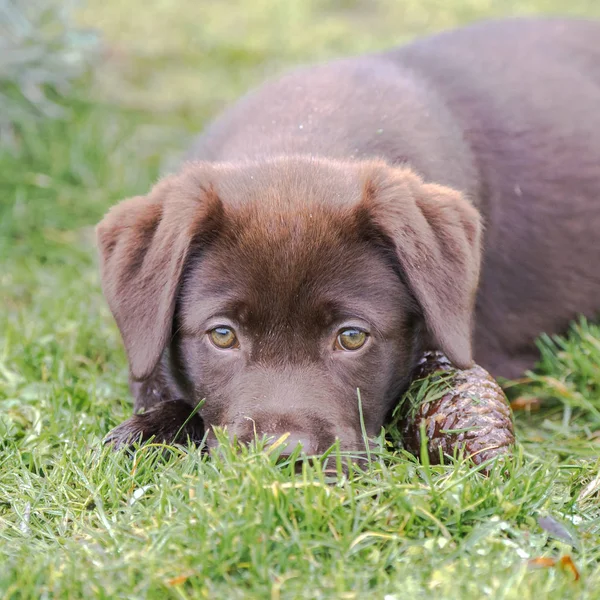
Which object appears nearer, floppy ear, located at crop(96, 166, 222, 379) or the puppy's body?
floppy ear, located at crop(96, 166, 222, 379)

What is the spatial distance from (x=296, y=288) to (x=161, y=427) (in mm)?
668

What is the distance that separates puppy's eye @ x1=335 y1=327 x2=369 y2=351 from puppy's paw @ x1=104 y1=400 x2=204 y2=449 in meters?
0.54

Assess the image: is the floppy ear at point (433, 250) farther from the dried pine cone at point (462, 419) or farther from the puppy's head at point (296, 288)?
the dried pine cone at point (462, 419)

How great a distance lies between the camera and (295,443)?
8.27 feet

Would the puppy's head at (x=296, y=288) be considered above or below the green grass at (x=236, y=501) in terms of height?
above

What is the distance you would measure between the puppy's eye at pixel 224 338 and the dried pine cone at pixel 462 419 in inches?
→ 22.8

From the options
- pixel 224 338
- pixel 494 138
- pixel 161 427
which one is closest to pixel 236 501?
pixel 224 338

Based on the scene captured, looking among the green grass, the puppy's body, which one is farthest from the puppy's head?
the puppy's body

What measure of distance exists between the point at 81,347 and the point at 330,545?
6.36 feet

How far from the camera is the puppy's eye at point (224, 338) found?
112 inches

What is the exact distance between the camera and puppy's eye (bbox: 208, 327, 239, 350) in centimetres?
286

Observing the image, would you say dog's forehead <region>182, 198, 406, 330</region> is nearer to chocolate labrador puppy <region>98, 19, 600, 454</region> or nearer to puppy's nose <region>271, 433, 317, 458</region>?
chocolate labrador puppy <region>98, 19, 600, 454</region>

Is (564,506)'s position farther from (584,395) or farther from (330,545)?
(584,395)

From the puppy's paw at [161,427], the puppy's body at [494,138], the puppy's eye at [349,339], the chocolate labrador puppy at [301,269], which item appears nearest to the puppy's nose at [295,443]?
the chocolate labrador puppy at [301,269]
